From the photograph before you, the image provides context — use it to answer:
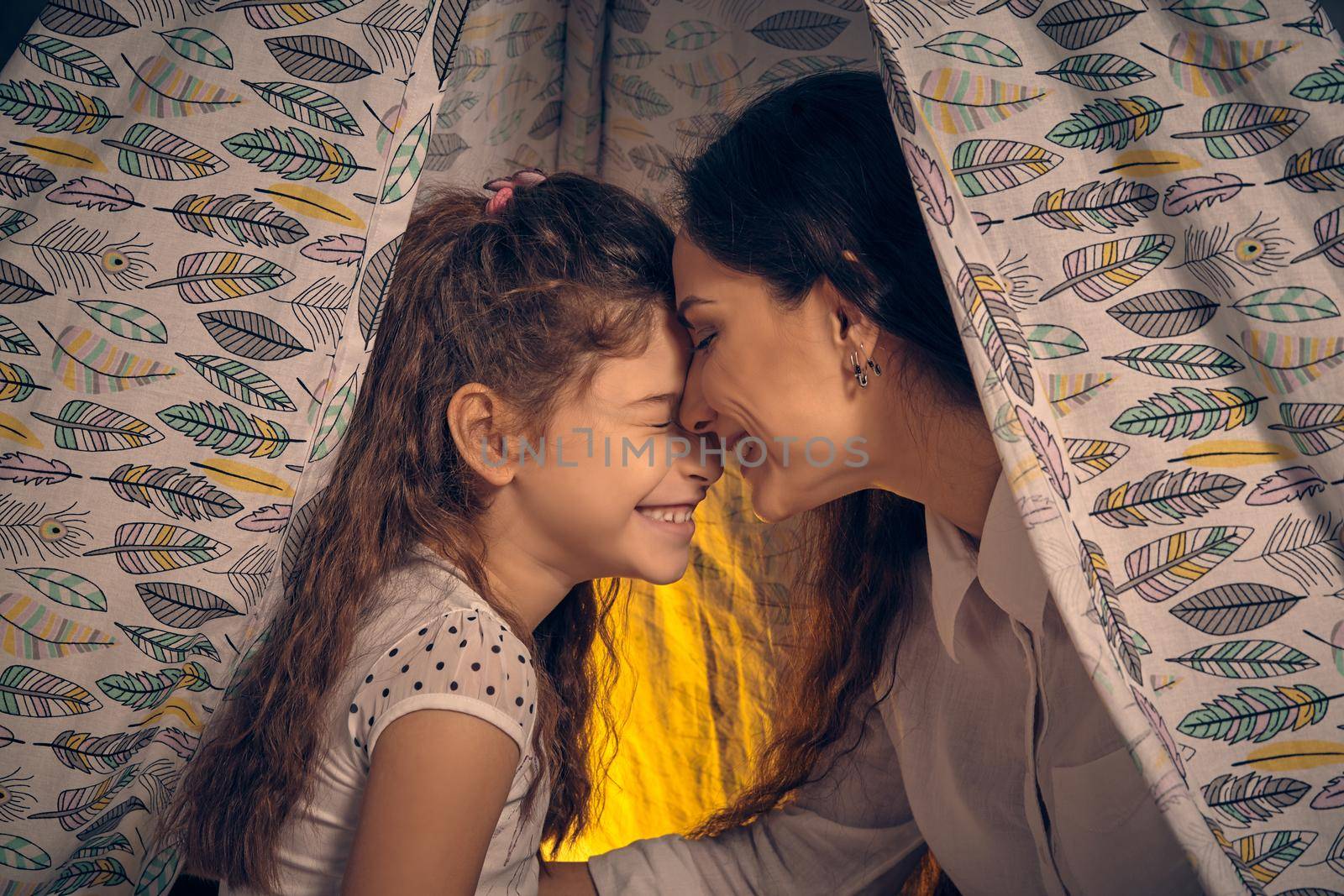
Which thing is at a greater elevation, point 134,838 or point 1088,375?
point 1088,375

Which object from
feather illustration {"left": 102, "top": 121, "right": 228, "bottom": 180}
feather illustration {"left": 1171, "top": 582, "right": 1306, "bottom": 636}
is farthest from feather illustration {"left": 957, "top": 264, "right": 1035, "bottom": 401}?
feather illustration {"left": 102, "top": 121, "right": 228, "bottom": 180}

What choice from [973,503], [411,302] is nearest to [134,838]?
[411,302]

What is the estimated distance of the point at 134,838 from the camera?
3.57 feet

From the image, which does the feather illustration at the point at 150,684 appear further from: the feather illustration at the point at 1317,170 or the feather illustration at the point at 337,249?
Result: the feather illustration at the point at 1317,170

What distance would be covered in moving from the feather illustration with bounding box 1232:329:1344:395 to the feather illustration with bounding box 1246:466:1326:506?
69mm

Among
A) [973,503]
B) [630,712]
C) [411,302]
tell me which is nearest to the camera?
[973,503]

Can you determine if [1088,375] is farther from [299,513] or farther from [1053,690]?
[299,513]

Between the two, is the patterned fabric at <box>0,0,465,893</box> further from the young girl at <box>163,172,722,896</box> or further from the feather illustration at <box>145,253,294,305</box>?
the young girl at <box>163,172,722,896</box>

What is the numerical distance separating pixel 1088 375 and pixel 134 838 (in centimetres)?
104

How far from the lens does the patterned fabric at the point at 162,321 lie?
3.25 ft

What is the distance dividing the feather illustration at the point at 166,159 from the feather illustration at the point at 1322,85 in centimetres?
96

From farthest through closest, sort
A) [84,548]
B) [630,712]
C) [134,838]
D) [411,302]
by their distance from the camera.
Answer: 1. [630,712]
2. [411,302]
3. [134,838]
4. [84,548]

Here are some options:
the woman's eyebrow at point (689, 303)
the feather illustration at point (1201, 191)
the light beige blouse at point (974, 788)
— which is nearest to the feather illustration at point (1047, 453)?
the light beige blouse at point (974, 788)

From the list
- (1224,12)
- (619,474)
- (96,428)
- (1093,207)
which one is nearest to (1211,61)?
(1224,12)
